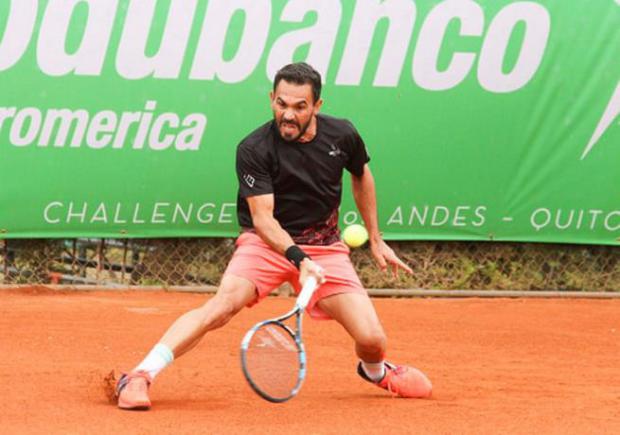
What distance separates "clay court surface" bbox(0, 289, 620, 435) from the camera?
15.7 ft

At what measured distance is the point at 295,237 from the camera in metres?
5.30

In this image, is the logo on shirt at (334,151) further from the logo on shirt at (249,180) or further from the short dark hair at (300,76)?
the logo on shirt at (249,180)

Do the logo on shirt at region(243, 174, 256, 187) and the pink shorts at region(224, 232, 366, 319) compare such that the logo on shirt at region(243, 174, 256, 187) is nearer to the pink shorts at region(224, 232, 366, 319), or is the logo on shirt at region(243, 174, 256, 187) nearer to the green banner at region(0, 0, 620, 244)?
the pink shorts at region(224, 232, 366, 319)

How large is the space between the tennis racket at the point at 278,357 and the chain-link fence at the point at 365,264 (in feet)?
12.7

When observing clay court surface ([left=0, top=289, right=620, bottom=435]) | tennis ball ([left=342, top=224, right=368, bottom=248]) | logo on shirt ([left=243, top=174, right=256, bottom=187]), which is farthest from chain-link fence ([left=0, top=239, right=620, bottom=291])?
logo on shirt ([left=243, top=174, right=256, bottom=187])

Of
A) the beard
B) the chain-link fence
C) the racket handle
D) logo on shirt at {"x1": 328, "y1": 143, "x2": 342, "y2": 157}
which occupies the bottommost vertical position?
the chain-link fence

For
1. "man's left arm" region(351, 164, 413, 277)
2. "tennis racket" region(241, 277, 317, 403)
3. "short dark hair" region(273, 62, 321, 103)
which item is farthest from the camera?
"man's left arm" region(351, 164, 413, 277)

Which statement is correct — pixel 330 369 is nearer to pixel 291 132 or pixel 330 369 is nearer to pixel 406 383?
pixel 406 383

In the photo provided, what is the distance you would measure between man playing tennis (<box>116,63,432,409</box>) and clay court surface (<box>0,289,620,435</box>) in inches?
8.5

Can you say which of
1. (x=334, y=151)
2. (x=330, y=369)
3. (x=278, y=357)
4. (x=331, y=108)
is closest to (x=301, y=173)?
(x=334, y=151)

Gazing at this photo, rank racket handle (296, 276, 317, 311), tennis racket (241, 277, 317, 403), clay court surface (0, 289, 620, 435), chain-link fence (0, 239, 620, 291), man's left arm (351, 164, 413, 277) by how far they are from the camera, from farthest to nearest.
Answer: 1. chain-link fence (0, 239, 620, 291)
2. man's left arm (351, 164, 413, 277)
3. clay court surface (0, 289, 620, 435)
4. racket handle (296, 276, 317, 311)
5. tennis racket (241, 277, 317, 403)

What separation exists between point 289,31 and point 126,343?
95.8 inches

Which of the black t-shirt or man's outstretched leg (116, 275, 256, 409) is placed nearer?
man's outstretched leg (116, 275, 256, 409)

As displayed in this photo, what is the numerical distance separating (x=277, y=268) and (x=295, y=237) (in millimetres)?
162
